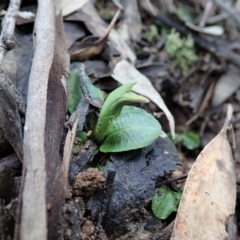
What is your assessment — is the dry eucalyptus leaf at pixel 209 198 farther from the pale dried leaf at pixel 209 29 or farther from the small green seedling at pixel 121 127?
the pale dried leaf at pixel 209 29

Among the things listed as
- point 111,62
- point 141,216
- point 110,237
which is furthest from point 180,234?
point 111,62

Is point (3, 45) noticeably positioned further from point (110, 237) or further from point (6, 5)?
point (110, 237)

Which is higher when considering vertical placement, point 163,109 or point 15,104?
point 15,104

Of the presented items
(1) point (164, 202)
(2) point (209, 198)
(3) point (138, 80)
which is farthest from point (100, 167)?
(3) point (138, 80)

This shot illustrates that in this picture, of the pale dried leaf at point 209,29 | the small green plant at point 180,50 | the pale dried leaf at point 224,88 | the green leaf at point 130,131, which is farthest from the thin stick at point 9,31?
the pale dried leaf at point 224,88

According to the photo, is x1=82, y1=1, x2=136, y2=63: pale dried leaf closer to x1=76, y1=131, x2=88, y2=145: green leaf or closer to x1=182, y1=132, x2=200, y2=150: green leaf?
x1=182, y1=132, x2=200, y2=150: green leaf

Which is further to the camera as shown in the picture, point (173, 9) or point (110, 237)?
point (173, 9)

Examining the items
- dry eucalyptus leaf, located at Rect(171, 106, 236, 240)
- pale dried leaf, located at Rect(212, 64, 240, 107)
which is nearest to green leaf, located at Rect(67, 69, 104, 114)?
dry eucalyptus leaf, located at Rect(171, 106, 236, 240)
